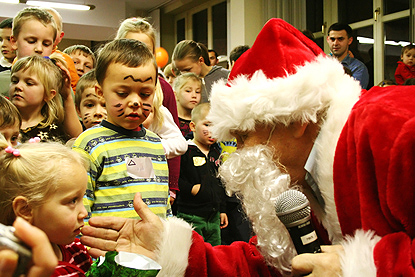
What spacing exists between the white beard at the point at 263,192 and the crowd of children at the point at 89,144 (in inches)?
18.3

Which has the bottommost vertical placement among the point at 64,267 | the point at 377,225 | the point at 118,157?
the point at 64,267

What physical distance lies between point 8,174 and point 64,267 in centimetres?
34

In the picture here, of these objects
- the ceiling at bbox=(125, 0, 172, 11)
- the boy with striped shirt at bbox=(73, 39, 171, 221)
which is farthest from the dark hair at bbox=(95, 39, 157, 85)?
the ceiling at bbox=(125, 0, 172, 11)

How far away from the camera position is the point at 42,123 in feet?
7.62

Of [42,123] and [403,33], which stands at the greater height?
[403,33]

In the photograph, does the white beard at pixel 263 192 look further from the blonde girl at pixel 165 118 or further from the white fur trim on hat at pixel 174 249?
the blonde girl at pixel 165 118

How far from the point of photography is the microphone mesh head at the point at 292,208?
3.91 ft

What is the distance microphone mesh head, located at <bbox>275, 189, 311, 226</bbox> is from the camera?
1191mm

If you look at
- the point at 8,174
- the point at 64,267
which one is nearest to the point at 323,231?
the point at 64,267

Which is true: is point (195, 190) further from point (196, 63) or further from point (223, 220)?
point (196, 63)

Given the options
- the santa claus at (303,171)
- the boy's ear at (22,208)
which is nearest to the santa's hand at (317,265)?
the santa claus at (303,171)

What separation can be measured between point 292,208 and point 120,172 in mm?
913

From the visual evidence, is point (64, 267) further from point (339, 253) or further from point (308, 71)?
point (308, 71)

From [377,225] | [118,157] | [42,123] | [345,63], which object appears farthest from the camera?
[345,63]
